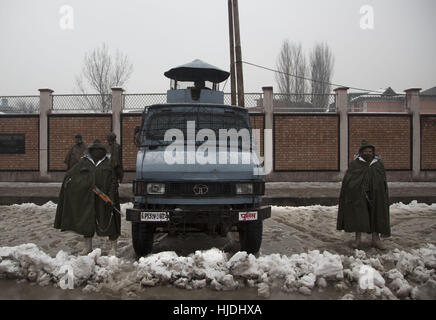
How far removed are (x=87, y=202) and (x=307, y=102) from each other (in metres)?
12.3

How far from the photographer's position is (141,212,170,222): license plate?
434 cm

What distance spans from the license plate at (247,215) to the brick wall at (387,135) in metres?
11.2

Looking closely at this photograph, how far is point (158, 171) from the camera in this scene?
4469mm

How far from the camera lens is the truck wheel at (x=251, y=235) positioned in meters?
4.65

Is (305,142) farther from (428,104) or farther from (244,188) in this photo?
(244,188)

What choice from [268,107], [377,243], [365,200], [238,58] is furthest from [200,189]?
[268,107]

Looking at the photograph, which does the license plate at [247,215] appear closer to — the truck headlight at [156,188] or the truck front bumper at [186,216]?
the truck front bumper at [186,216]

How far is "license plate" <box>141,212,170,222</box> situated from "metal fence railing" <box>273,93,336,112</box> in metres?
11.1

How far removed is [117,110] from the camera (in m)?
14.2

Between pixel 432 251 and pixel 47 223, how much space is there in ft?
23.3

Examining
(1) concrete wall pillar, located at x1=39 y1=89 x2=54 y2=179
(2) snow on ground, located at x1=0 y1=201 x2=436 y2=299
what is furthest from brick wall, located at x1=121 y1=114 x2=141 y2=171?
(2) snow on ground, located at x1=0 y1=201 x2=436 y2=299

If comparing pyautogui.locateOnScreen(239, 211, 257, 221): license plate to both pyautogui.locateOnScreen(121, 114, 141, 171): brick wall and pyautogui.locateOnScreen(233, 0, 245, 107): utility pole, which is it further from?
pyautogui.locateOnScreen(121, 114, 141, 171): brick wall
